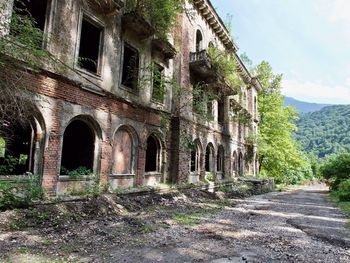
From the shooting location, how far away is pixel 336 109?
155 meters

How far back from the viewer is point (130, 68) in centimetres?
1207

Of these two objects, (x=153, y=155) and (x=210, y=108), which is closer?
(x=153, y=155)

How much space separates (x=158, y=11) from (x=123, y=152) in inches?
241

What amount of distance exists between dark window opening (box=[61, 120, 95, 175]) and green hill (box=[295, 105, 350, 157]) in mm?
104023

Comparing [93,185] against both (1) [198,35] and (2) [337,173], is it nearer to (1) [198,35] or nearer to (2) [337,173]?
(1) [198,35]

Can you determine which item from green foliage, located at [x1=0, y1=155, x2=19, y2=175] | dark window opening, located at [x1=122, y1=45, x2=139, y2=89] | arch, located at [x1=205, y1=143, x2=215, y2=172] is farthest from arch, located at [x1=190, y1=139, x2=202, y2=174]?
green foliage, located at [x1=0, y1=155, x2=19, y2=175]

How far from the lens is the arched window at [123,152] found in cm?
1108

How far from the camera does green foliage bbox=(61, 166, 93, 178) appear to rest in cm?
921

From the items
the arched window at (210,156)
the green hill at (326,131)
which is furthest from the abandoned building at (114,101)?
the green hill at (326,131)

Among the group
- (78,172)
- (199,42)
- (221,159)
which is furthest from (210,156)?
(78,172)

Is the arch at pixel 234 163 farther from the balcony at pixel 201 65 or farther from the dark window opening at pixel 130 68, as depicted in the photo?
the dark window opening at pixel 130 68

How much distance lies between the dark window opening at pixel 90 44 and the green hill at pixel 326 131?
104m

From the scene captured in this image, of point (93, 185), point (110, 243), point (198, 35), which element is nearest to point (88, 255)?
point (110, 243)

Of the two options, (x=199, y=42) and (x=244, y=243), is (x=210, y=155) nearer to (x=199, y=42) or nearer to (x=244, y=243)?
(x=199, y=42)
